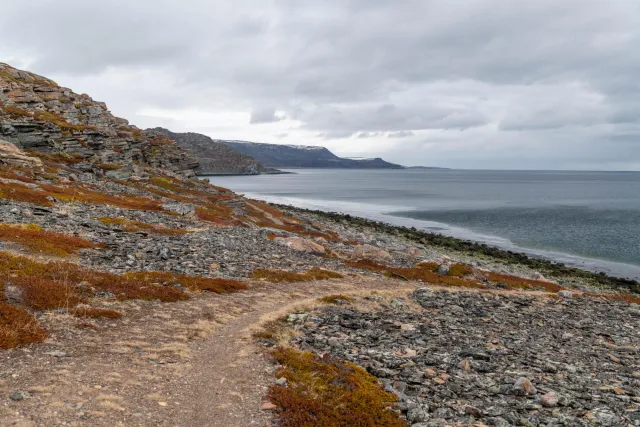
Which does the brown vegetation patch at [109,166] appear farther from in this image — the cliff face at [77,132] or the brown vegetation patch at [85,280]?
the brown vegetation patch at [85,280]

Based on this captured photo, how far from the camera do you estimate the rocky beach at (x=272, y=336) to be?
11031mm

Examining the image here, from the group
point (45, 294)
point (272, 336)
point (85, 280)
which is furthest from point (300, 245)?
point (45, 294)

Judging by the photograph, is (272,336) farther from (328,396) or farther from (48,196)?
(48,196)

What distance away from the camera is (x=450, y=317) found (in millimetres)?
24688

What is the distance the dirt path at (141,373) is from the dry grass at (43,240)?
9845mm

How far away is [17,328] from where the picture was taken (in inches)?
516

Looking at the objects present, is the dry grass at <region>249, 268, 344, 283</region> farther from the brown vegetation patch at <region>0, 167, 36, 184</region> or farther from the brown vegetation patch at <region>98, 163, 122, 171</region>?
the brown vegetation patch at <region>98, 163, 122, 171</region>

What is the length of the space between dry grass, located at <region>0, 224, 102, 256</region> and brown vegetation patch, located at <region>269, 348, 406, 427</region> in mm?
17917

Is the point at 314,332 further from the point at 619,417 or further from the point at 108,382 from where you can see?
the point at 619,417

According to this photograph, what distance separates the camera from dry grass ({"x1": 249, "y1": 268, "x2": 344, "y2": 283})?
29.1 m

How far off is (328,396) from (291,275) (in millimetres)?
19100

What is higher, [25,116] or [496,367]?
[25,116]

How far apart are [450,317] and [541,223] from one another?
103 m

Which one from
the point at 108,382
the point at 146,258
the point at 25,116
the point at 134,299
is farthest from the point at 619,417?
the point at 25,116
